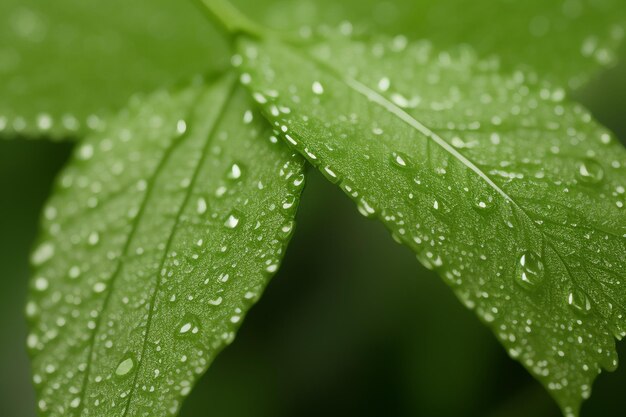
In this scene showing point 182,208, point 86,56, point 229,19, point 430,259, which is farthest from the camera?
point 86,56

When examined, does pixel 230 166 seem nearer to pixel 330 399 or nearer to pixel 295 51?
pixel 295 51

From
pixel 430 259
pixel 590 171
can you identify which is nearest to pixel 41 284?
pixel 430 259

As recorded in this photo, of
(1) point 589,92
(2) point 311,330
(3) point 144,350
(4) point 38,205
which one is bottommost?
(3) point 144,350

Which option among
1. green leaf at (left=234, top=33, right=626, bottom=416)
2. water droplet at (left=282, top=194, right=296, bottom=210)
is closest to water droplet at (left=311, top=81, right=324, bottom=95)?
green leaf at (left=234, top=33, right=626, bottom=416)

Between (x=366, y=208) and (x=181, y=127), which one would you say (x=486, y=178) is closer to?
(x=366, y=208)

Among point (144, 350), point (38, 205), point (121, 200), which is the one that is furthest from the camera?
point (38, 205)

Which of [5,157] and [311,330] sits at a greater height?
[5,157]

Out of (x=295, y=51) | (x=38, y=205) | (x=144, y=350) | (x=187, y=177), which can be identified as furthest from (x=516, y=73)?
(x=38, y=205)
